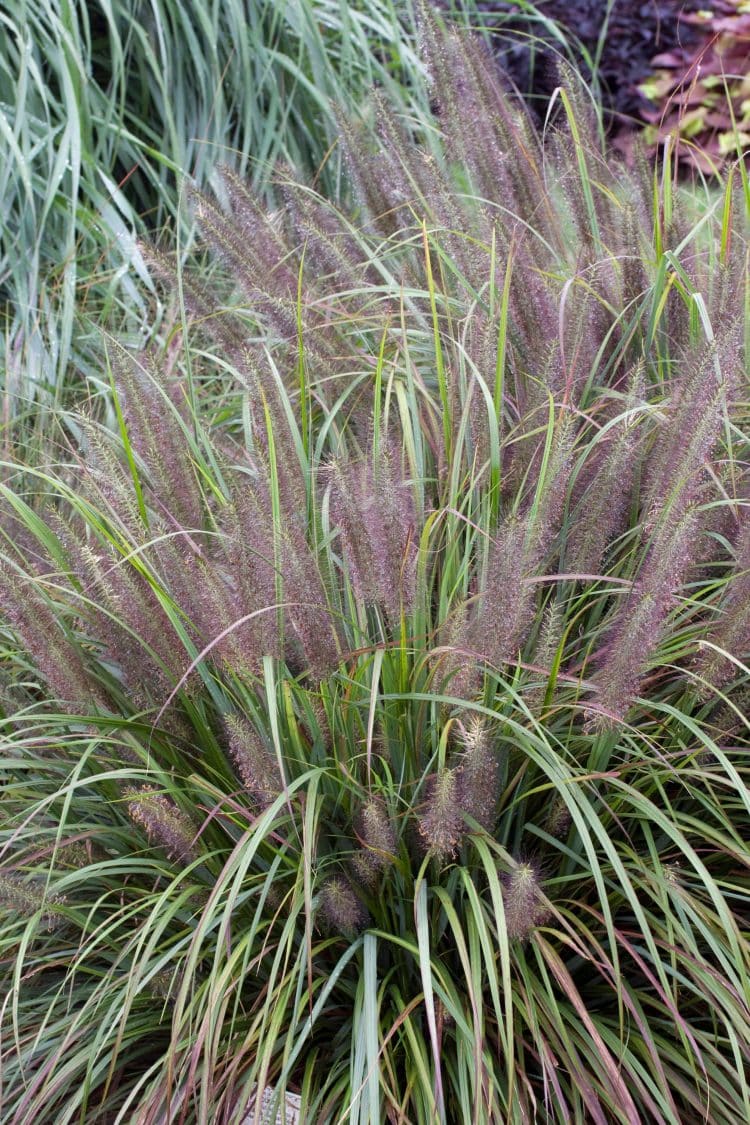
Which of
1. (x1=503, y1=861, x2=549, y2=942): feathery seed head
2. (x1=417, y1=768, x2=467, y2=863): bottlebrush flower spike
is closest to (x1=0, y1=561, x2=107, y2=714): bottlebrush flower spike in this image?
Answer: (x1=417, y1=768, x2=467, y2=863): bottlebrush flower spike

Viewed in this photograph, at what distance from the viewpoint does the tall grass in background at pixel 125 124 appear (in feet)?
11.9

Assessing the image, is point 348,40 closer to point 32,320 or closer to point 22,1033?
point 32,320

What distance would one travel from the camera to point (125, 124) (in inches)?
174

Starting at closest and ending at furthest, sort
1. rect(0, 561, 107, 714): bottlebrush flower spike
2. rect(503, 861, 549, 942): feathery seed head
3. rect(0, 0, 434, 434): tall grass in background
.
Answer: rect(503, 861, 549, 942): feathery seed head → rect(0, 561, 107, 714): bottlebrush flower spike → rect(0, 0, 434, 434): tall grass in background

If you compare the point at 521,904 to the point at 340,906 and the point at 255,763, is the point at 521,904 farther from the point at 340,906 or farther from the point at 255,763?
the point at 255,763

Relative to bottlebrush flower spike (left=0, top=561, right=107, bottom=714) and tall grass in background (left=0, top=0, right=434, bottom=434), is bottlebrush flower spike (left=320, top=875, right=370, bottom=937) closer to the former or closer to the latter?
bottlebrush flower spike (left=0, top=561, right=107, bottom=714)

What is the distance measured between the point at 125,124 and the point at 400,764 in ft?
11.0

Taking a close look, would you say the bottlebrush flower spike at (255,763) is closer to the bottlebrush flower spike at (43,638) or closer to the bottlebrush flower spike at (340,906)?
the bottlebrush flower spike at (340,906)

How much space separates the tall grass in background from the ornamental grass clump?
1.48m

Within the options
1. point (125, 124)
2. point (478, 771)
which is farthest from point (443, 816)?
point (125, 124)

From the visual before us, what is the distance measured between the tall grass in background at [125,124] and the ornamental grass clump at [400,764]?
4.87 ft

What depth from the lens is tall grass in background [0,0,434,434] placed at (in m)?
3.62

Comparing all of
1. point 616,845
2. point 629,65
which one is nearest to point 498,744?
point 616,845

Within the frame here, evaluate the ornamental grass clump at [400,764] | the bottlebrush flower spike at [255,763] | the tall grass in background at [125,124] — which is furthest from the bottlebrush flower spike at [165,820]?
the tall grass in background at [125,124]
